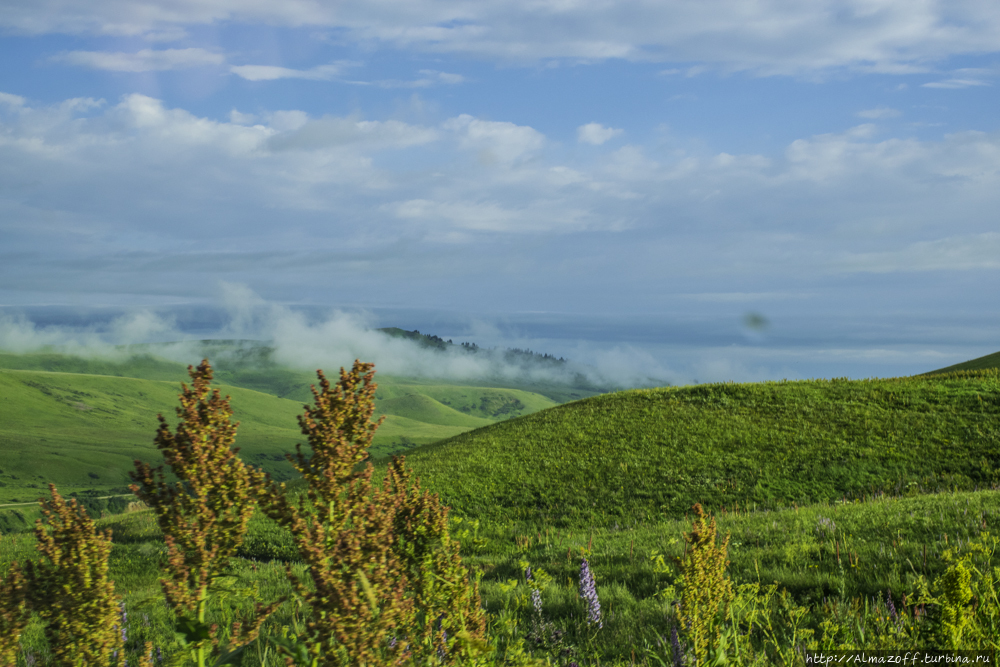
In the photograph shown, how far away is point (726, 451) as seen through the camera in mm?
24516

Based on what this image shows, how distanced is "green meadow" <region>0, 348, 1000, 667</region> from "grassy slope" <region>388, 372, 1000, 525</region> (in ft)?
0.34

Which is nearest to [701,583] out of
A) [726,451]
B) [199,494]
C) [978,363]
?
[199,494]

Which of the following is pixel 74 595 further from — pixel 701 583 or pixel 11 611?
pixel 701 583

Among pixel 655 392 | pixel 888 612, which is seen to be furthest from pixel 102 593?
pixel 655 392

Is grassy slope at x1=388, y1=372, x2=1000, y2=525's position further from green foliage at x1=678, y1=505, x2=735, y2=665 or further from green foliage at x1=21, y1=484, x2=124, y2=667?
green foliage at x1=21, y1=484, x2=124, y2=667

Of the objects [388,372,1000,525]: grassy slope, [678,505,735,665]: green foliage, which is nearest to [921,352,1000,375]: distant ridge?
[388,372,1000,525]: grassy slope

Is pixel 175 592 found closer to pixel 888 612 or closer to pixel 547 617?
pixel 547 617

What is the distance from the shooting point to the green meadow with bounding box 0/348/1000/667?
239 inches

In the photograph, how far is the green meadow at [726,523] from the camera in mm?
6062

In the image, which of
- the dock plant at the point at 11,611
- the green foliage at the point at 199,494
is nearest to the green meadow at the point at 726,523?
the green foliage at the point at 199,494

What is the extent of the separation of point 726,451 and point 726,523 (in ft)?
35.7

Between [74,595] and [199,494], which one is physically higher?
[199,494]

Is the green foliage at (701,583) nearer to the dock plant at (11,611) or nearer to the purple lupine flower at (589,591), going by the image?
the purple lupine flower at (589,591)

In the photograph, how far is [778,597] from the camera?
7.89 meters
